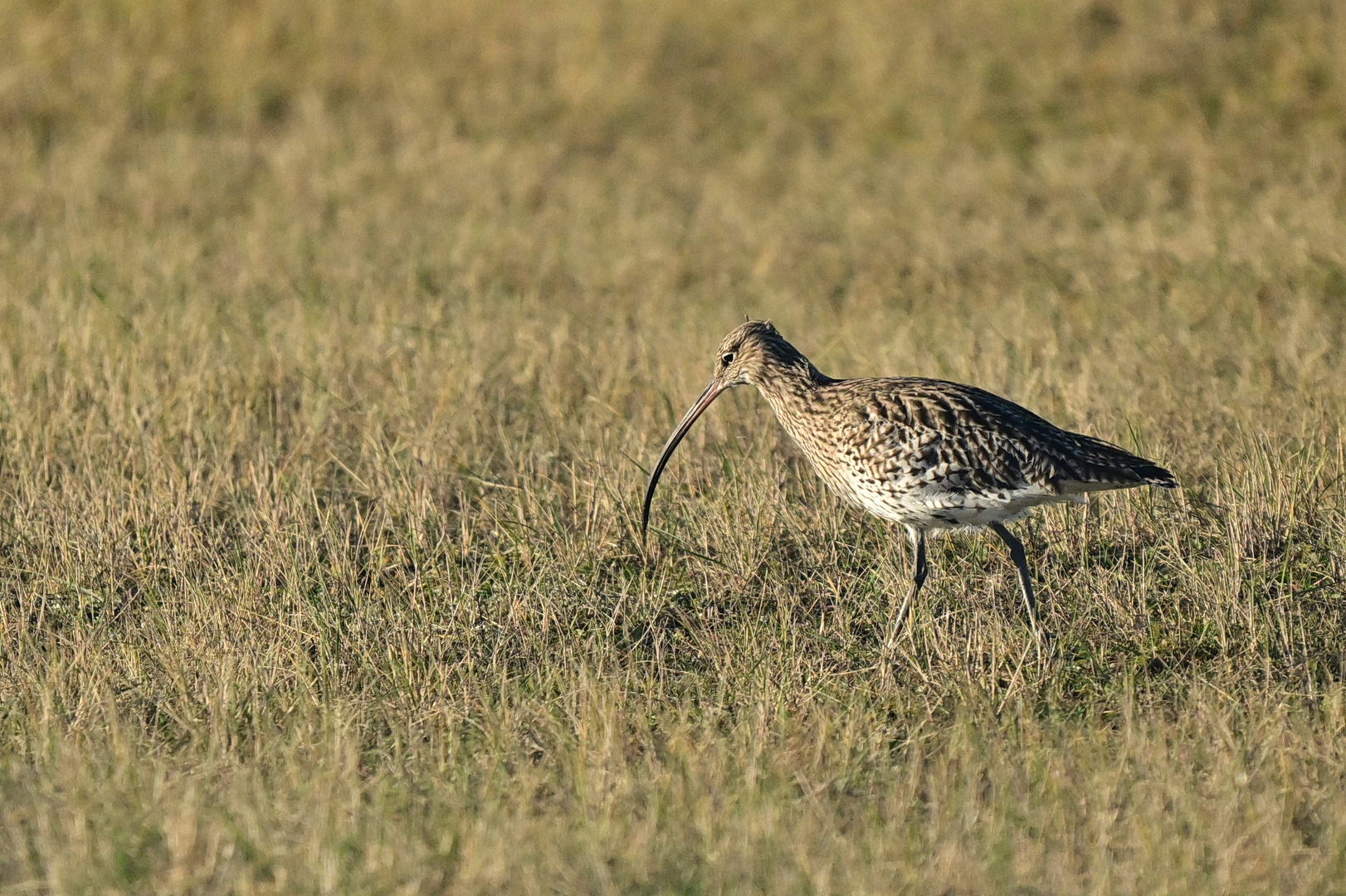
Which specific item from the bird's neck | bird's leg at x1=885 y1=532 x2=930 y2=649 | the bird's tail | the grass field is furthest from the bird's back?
the grass field

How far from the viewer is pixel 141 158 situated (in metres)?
11.5

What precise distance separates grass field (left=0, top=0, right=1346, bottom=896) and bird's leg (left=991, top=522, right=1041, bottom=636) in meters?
0.13

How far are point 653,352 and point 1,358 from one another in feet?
9.49

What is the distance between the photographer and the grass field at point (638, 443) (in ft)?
13.5

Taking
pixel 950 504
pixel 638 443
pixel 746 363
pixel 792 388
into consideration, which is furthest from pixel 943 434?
pixel 638 443

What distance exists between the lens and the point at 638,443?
269 inches

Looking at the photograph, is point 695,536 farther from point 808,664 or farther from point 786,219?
point 786,219

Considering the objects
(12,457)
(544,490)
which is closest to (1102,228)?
(544,490)

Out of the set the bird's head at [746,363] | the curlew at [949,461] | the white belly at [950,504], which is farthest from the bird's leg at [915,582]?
the bird's head at [746,363]

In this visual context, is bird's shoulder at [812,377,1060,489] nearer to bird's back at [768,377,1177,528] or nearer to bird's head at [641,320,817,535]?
bird's back at [768,377,1177,528]

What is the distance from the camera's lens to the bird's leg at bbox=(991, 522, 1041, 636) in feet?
17.3

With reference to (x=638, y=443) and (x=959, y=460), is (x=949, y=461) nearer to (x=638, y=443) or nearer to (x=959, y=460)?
(x=959, y=460)

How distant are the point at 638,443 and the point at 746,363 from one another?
3.36 ft

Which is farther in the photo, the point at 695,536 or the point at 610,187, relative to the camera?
the point at 610,187
